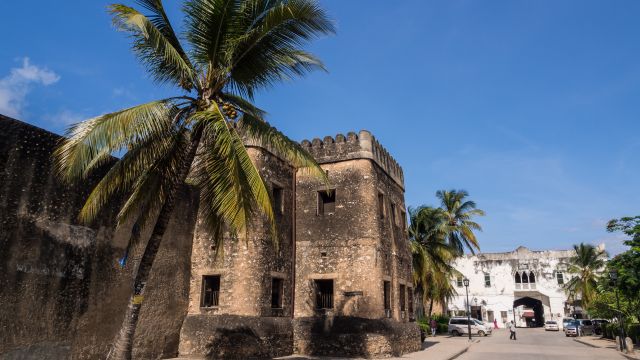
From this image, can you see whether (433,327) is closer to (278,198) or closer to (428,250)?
(428,250)

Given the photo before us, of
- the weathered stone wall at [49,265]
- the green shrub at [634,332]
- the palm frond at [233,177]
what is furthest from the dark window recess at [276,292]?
the green shrub at [634,332]

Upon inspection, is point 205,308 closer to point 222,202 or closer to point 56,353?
point 56,353

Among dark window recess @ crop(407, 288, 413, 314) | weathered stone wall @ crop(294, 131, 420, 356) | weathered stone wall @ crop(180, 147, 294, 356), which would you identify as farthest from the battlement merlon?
dark window recess @ crop(407, 288, 413, 314)

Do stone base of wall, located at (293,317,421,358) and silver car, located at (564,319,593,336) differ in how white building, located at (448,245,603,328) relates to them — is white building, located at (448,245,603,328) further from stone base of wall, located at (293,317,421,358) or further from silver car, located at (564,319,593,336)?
stone base of wall, located at (293,317,421,358)

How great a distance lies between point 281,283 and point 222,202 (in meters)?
8.69

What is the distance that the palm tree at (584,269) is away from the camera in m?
43.1

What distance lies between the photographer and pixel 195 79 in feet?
28.5

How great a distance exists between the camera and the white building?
47125mm

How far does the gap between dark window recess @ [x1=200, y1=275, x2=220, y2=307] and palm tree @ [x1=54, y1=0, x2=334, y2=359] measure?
6.11 meters

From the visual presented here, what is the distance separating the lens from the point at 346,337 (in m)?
15.9

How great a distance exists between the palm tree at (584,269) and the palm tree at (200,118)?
142 feet

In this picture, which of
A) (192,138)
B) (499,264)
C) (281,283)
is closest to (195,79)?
(192,138)

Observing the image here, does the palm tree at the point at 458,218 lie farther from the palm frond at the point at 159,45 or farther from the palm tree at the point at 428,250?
the palm frond at the point at 159,45

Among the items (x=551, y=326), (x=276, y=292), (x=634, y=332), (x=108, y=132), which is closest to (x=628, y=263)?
(x=634, y=332)
